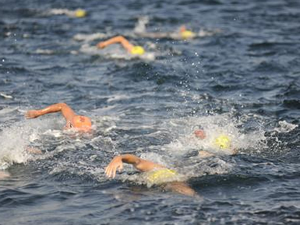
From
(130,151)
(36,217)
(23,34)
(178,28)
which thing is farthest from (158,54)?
(36,217)

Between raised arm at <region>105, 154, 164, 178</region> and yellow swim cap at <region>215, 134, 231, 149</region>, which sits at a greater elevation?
raised arm at <region>105, 154, 164, 178</region>

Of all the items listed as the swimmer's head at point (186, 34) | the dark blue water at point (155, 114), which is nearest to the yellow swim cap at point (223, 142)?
the dark blue water at point (155, 114)

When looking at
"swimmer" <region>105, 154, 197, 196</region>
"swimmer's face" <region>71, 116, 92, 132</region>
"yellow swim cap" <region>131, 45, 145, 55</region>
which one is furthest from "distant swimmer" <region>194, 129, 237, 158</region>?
"yellow swim cap" <region>131, 45, 145, 55</region>

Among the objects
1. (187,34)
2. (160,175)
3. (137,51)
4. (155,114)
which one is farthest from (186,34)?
(160,175)

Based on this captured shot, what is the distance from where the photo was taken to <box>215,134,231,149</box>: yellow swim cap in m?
11.9

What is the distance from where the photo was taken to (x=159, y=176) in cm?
987

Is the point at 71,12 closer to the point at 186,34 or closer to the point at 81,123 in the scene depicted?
the point at 186,34

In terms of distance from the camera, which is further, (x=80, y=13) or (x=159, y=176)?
(x=80, y=13)

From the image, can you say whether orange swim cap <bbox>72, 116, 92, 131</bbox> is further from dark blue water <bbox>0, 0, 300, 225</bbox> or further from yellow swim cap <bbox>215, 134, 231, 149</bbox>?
yellow swim cap <bbox>215, 134, 231, 149</bbox>

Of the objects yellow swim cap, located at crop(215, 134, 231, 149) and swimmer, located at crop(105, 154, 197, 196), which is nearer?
swimmer, located at crop(105, 154, 197, 196)

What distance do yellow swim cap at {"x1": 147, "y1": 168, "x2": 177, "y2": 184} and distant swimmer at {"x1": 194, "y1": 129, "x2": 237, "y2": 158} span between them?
63.6 inches

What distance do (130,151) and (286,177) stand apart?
314 cm

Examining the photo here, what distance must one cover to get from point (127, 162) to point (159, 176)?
68 cm

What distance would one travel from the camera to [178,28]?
77.7 feet
